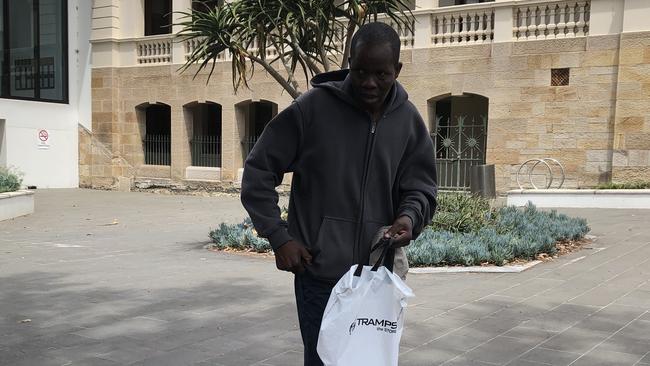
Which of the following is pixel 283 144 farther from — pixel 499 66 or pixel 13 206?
pixel 499 66

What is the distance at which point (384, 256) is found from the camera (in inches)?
99.4

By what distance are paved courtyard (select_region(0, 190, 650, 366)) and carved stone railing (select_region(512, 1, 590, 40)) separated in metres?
6.99

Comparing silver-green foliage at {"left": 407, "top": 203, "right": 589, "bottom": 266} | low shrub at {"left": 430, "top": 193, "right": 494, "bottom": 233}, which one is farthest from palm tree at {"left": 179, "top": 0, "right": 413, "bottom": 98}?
silver-green foliage at {"left": 407, "top": 203, "right": 589, "bottom": 266}

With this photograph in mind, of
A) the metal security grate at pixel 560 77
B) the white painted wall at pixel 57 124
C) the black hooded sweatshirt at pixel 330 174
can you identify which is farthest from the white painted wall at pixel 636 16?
the white painted wall at pixel 57 124

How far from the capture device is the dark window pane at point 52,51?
21203 mm

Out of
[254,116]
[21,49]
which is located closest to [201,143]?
[254,116]

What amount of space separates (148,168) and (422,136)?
66.4ft

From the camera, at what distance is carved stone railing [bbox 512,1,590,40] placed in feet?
49.2

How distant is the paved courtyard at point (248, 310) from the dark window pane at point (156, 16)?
14.6m

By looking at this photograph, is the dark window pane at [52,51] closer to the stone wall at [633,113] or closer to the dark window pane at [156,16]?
the dark window pane at [156,16]

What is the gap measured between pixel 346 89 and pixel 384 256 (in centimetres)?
68

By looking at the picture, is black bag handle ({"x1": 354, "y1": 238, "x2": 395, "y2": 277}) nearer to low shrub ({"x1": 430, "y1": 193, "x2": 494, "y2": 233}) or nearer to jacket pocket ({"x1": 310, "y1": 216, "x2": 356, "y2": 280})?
jacket pocket ({"x1": 310, "y1": 216, "x2": 356, "y2": 280})

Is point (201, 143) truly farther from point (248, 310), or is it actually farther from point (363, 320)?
point (363, 320)

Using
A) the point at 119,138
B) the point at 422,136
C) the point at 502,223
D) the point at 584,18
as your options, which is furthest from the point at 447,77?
the point at 422,136
